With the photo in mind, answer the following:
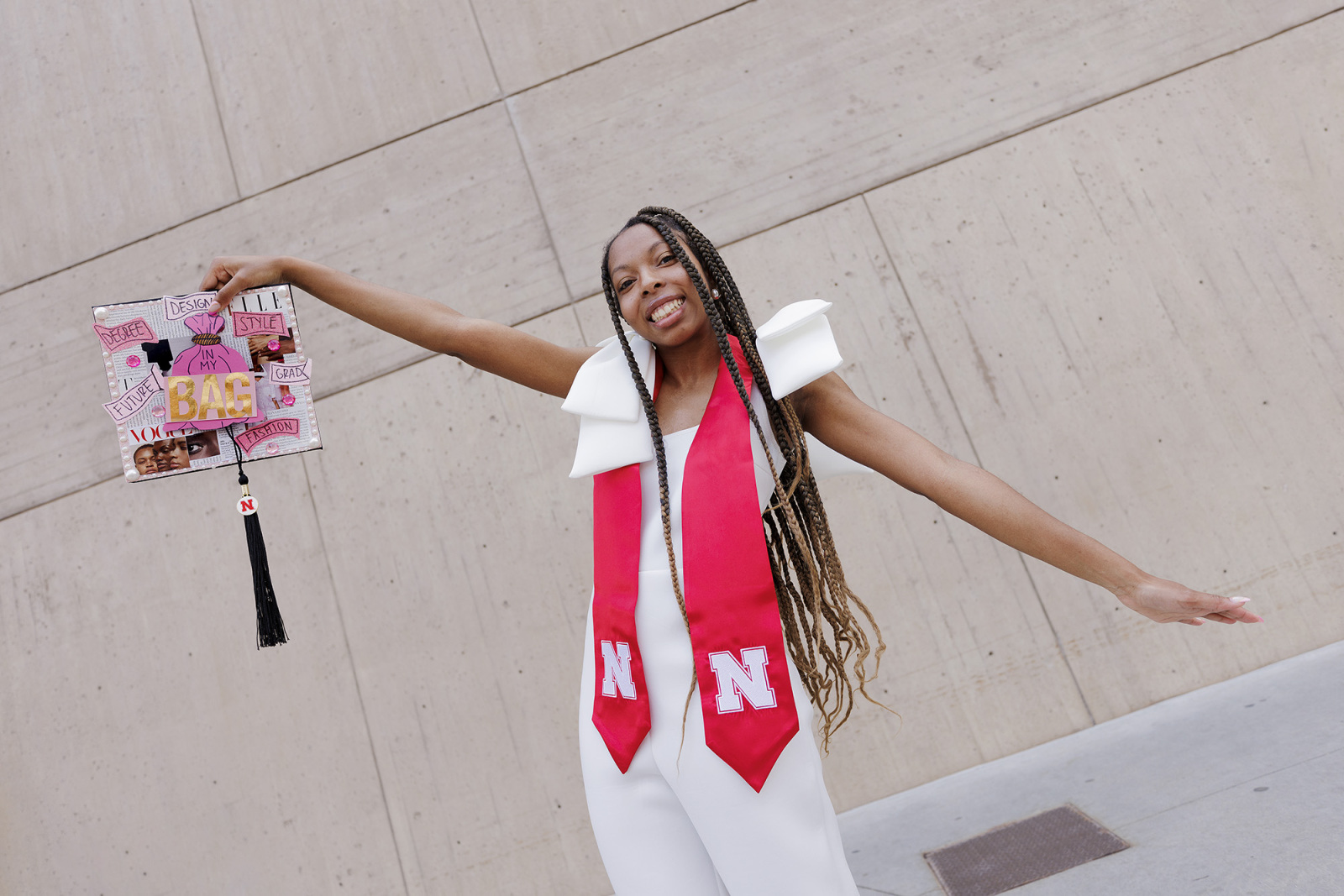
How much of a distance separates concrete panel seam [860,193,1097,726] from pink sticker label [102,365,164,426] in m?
2.28

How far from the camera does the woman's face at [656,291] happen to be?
129cm

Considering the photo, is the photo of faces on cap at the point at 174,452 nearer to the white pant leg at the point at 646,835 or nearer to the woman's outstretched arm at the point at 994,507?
the white pant leg at the point at 646,835

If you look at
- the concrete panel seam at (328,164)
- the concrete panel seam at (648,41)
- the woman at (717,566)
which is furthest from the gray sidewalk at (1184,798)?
the concrete panel seam at (648,41)

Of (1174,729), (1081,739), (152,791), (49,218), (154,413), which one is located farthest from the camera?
(49,218)

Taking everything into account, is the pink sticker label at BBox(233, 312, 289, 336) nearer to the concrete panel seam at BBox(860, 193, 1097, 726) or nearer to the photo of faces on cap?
the photo of faces on cap

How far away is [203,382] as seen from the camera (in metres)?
1.54

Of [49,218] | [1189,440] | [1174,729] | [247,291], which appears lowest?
[1174,729]

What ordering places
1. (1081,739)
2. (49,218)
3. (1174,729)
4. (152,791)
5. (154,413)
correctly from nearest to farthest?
(154,413) → (1174,729) → (1081,739) → (152,791) → (49,218)

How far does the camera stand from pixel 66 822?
2967mm

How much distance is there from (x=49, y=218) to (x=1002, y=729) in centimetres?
394

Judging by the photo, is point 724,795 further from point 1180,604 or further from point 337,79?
point 337,79

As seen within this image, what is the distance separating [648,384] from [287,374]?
740mm

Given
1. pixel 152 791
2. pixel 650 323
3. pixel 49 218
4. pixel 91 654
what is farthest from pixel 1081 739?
pixel 49 218

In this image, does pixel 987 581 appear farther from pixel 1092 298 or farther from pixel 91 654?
pixel 91 654
